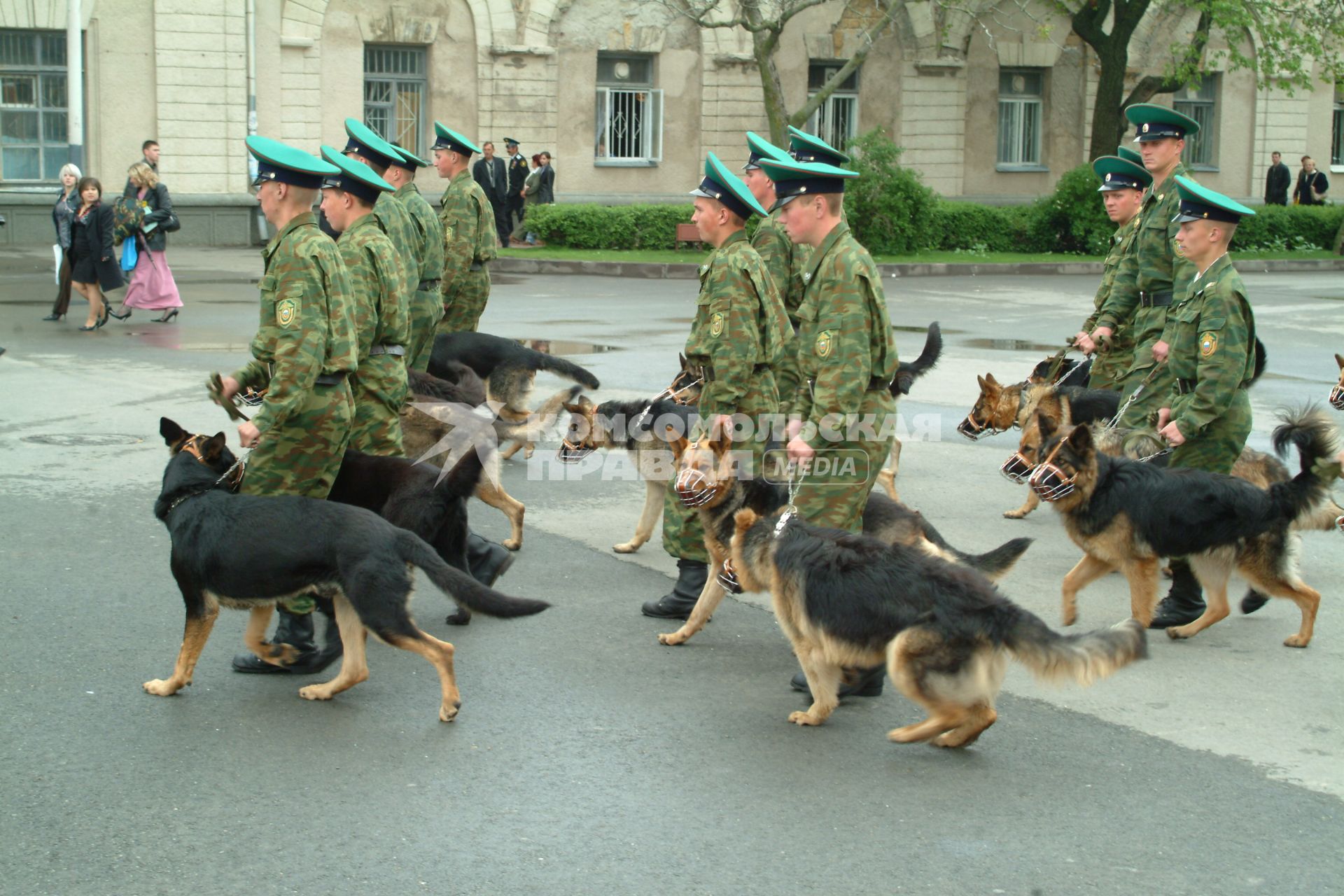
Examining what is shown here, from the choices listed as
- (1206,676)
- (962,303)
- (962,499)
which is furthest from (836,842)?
(962,303)

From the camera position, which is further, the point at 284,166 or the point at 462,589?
the point at 284,166

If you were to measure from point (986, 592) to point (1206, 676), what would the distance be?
1.69m

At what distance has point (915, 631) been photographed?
188 inches

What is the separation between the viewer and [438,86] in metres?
30.0

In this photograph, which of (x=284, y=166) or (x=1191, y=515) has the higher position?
(x=284, y=166)

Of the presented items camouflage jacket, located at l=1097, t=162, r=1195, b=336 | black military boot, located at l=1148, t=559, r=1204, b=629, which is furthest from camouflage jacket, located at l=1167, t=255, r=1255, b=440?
camouflage jacket, located at l=1097, t=162, r=1195, b=336

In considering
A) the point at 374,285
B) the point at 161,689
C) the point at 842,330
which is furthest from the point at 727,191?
the point at 161,689

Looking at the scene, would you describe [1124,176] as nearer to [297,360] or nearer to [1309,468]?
[1309,468]

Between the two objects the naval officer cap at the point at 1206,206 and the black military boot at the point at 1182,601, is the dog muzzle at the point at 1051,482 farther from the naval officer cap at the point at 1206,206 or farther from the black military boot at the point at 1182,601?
the naval officer cap at the point at 1206,206

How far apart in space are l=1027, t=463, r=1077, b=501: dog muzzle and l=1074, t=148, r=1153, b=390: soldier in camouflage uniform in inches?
89.9

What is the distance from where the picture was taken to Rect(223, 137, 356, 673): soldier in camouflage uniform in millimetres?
5406

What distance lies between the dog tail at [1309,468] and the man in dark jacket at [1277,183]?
30408 mm

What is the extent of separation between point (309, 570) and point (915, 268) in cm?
2162

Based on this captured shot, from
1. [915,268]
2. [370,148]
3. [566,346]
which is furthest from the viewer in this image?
[915,268]
